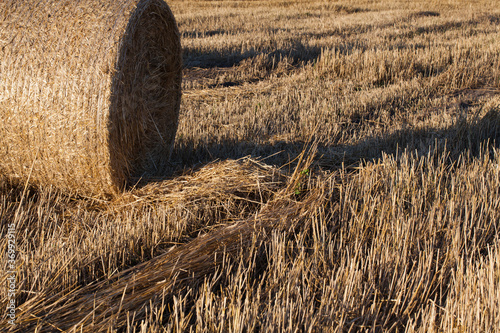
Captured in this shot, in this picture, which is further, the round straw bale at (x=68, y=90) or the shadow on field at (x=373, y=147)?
the shadow on field at (x=373, y=147)

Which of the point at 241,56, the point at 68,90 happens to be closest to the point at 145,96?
the point at 68,90

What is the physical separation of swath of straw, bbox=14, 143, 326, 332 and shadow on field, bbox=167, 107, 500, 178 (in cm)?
125

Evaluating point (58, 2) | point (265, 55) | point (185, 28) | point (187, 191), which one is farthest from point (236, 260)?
point (185, 28)

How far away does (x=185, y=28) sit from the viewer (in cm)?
1315

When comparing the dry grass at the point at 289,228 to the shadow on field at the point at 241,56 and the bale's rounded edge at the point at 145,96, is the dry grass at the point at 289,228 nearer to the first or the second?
the bale's rounded edge at the point at 145,96

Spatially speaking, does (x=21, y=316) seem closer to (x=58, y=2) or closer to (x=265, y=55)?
(x=58, y=2)

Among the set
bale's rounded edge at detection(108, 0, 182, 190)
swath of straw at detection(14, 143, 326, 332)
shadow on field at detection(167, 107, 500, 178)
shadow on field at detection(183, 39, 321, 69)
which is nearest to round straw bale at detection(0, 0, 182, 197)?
bale's rounded edge at detection(108, 0, 182, 190)

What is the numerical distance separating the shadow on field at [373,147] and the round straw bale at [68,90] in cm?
91

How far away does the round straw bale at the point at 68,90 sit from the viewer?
130 inches

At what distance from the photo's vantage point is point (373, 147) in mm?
4852

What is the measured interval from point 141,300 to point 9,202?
191 centimetres

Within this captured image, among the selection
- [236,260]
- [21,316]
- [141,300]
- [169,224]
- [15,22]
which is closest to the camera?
[21,316]

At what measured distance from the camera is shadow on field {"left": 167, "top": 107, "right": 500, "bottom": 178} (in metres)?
4.47

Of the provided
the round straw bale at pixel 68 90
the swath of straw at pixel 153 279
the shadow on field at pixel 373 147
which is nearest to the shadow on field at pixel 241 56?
the shadow on field at pixel 373 147
